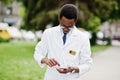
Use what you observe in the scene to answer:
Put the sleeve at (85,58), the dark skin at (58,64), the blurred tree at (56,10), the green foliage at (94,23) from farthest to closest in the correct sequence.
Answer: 1. the green foliage at (94,23)
2. the blurred tree at (56,10)
3. the sleeve at (85,58)
4. the dark skin at (58,64)

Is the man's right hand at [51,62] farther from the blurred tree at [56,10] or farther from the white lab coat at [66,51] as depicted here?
the blurred tree at [56,10]

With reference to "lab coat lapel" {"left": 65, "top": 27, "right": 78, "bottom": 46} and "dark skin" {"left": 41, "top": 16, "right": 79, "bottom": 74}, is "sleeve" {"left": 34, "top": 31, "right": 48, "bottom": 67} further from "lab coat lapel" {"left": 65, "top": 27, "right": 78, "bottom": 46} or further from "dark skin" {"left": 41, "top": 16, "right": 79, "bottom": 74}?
"lab coat lapel" {"left": 65, "top": 27, "right": 78, "bottom": 46}

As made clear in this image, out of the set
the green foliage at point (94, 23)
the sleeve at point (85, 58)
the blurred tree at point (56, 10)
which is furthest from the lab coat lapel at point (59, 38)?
the green foliage at point (94, 23)

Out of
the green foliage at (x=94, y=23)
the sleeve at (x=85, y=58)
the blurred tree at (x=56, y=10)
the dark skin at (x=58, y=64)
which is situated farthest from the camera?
the green foliage at (x=94, y=23)

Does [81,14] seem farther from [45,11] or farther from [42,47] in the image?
[42,47]

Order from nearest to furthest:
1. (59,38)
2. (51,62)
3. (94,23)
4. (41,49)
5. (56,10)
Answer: (51,62)
(59,38)
(41,49)
(56,10)
(94,23)

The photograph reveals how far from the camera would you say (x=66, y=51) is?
4672 mm

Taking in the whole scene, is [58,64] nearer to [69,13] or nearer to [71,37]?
[71,37]

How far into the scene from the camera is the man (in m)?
4.66

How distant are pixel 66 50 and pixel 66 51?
1 centimetres

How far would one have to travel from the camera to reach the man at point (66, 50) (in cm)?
466

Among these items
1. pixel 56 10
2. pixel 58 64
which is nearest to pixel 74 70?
pixel 58 64

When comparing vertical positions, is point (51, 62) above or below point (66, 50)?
below

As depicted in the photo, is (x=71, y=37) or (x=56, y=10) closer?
(x=71, y=37)
